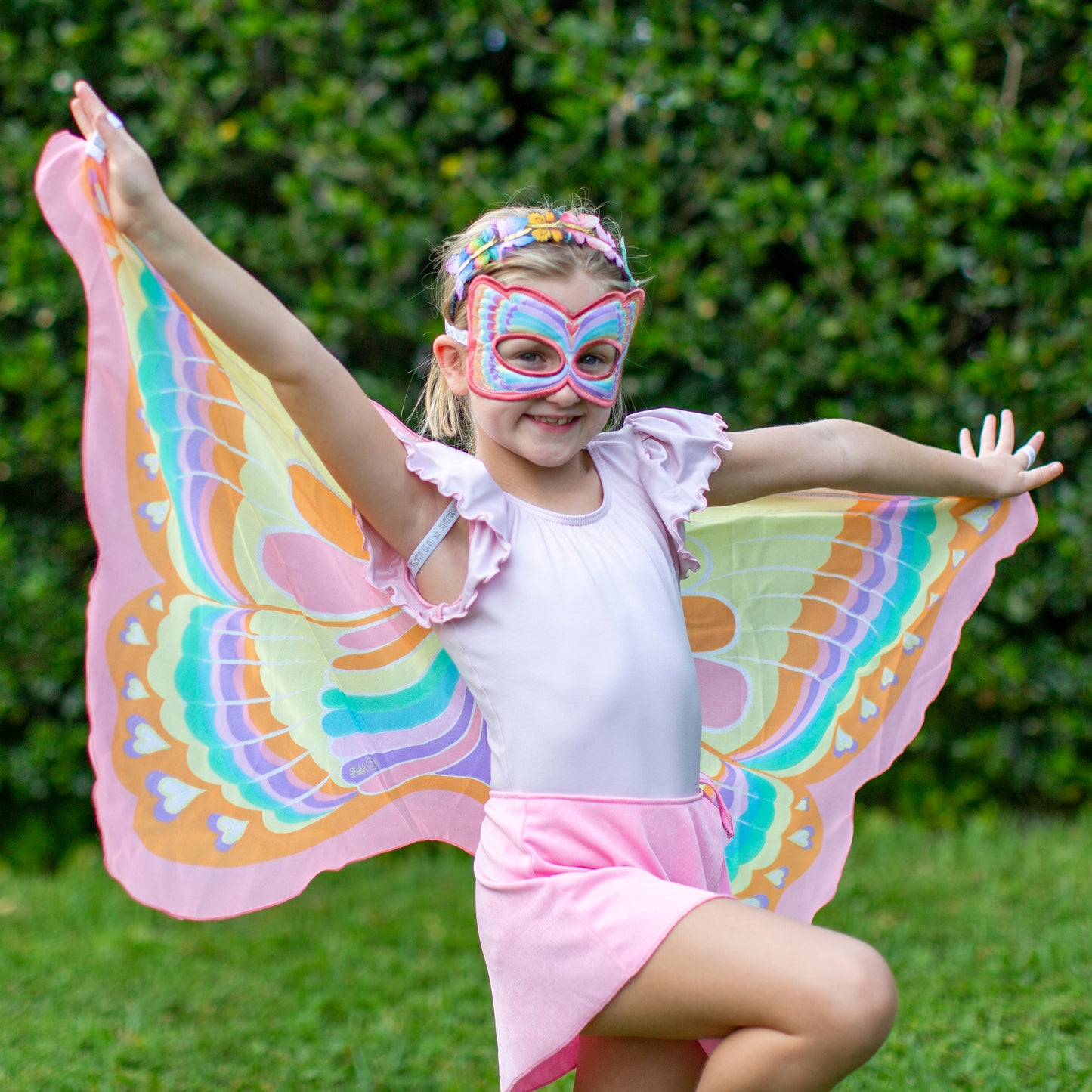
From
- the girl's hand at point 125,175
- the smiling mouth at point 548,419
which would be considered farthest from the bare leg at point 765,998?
the girl's hand at point 125,175

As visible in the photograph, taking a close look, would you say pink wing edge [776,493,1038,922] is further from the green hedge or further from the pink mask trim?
the green hedge

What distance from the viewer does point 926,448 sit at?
2.80 meters

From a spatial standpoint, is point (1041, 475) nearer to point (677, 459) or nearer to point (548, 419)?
point (677, 459)

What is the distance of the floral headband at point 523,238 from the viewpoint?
92.6 inches

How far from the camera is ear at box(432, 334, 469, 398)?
245 centimetres

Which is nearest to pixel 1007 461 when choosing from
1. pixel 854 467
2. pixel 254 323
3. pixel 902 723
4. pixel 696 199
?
pixel 854 467

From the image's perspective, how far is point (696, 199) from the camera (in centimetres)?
495

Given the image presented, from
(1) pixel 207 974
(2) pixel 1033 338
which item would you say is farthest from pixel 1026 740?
(1) pixel 207 974

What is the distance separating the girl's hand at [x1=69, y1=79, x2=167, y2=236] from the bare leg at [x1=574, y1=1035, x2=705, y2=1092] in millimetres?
1634

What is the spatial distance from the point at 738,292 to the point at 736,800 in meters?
2.57

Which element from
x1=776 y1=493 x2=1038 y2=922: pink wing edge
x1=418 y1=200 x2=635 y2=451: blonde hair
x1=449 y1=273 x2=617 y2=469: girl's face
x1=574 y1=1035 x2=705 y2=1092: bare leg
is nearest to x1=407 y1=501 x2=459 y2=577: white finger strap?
x1=449 y1=273 x2=617 y2=469: girl's face

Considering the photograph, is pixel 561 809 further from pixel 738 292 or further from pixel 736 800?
pixel 738 292

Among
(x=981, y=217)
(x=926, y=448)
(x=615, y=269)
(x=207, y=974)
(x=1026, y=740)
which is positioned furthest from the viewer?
(x=1026, y=740)

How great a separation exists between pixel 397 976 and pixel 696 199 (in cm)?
305
